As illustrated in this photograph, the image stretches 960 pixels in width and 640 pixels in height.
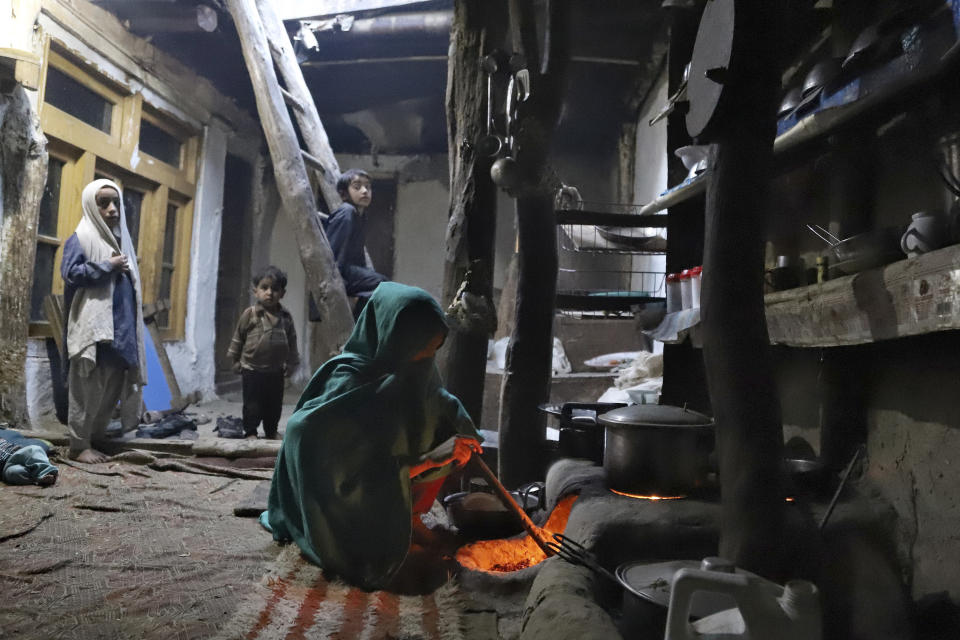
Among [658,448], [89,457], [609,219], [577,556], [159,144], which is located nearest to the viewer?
[577,556]

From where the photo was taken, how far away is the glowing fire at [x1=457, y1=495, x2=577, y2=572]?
3.15m

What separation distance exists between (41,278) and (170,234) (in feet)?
7.72

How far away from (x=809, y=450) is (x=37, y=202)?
19.6ft

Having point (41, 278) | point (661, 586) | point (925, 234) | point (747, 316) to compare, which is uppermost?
point (41, 278)

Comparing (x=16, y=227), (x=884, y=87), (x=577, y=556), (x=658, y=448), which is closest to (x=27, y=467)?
(x=16, y=227)

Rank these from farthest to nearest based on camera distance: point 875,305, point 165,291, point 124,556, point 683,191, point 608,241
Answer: point 165,291 < point 608,241 < point 683,191 < point 124,556 < point 875,305

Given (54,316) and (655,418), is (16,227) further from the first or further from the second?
(655,418)

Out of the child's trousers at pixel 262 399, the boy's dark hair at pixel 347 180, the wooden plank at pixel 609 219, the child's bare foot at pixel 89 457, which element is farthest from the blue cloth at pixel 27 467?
the wooden plank at pixel 609 219

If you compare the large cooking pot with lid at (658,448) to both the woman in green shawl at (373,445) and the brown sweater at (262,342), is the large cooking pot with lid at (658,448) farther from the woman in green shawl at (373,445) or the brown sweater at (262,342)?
the brown sweater at (262,342)

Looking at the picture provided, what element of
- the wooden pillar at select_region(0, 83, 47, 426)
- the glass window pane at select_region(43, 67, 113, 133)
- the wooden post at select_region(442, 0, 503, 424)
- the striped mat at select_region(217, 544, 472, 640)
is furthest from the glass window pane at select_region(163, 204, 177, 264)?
the striped mat at select_region(217, 544, 472, 640)

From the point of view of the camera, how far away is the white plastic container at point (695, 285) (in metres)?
3.58

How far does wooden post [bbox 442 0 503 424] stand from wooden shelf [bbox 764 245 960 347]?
173 cm

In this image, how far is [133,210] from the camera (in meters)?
7.45

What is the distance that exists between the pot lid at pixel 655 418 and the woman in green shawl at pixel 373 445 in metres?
0.85
